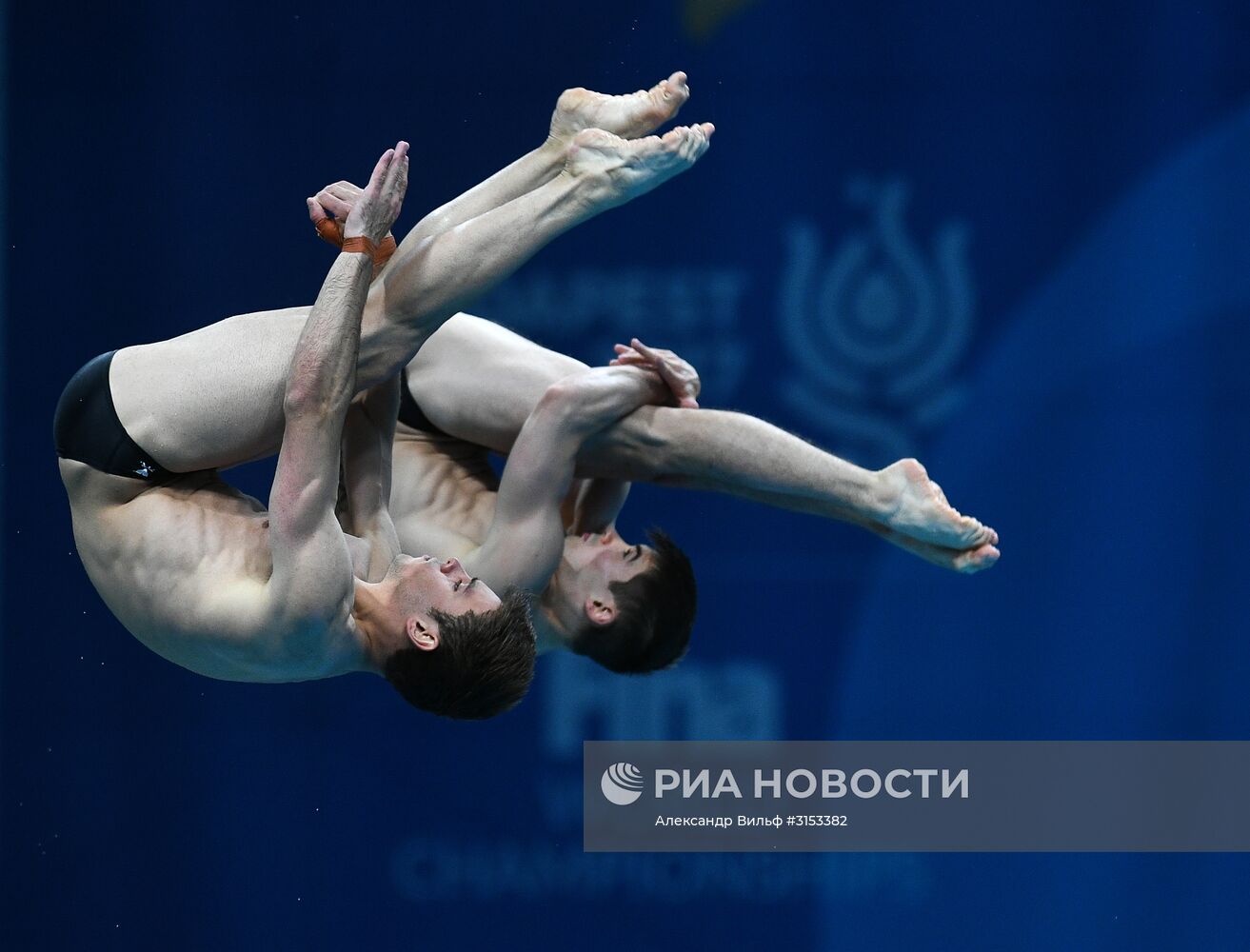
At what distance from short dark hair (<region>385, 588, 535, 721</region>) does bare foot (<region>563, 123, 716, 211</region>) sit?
76cm

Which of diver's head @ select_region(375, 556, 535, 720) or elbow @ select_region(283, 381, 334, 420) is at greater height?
elbow @ select_region(283, 381, 334, 420)

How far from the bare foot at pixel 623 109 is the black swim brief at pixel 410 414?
2.24 ft

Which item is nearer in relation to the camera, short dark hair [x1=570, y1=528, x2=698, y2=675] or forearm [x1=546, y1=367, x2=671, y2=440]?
forearm [x1=546, y1=367, x2=671, y2=440]

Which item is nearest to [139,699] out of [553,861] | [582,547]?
[553,861]

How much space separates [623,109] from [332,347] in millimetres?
812

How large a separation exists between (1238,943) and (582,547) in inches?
102

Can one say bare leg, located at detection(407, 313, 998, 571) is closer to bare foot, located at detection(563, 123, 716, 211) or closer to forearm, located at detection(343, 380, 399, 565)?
forearm, located at detection(343, 380, 399, 565)

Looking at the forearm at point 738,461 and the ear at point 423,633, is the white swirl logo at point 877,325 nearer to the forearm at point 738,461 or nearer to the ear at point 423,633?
the forearm at point 738,461

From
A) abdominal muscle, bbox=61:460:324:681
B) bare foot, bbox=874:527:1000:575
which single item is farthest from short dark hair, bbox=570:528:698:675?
abdominal muscle, bbox=61:460:324:681

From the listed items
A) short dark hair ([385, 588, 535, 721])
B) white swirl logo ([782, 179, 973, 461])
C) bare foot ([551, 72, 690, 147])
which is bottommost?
short dark hair ([385, 588, 535, 721])

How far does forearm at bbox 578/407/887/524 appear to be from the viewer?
10.6 feet

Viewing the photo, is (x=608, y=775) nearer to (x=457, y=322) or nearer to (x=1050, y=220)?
(x=457, y=322)

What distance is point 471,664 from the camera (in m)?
2.87

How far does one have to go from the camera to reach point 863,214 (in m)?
4.71
